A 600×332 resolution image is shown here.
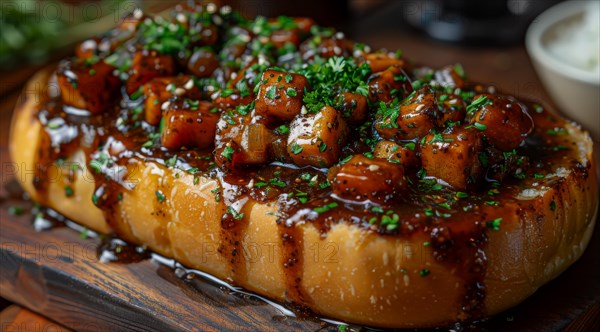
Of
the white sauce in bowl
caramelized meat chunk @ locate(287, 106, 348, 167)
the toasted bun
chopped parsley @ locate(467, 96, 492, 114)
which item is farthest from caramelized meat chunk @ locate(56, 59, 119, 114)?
the white sauce in bowl

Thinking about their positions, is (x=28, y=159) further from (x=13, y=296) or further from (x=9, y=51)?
(x=9, y=51)

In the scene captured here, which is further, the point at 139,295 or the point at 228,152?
the point at 139,295

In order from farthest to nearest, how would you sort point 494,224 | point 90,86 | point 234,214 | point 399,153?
point 90,86 → point 234,214 → point 399,153 → point 494,224

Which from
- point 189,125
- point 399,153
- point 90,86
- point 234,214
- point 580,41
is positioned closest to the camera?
point 399,153

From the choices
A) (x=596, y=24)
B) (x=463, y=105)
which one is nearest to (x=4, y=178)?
(x=463, y=105)

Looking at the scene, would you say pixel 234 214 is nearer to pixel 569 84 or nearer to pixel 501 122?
pixel 501 122

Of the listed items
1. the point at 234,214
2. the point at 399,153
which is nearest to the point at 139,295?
the point at 234,214

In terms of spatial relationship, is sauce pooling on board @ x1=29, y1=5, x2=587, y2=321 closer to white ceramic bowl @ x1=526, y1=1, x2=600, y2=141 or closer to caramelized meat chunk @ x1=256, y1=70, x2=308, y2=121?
caramelized meat chunk @ x1=256, y1=70, x2=308, y2=121
